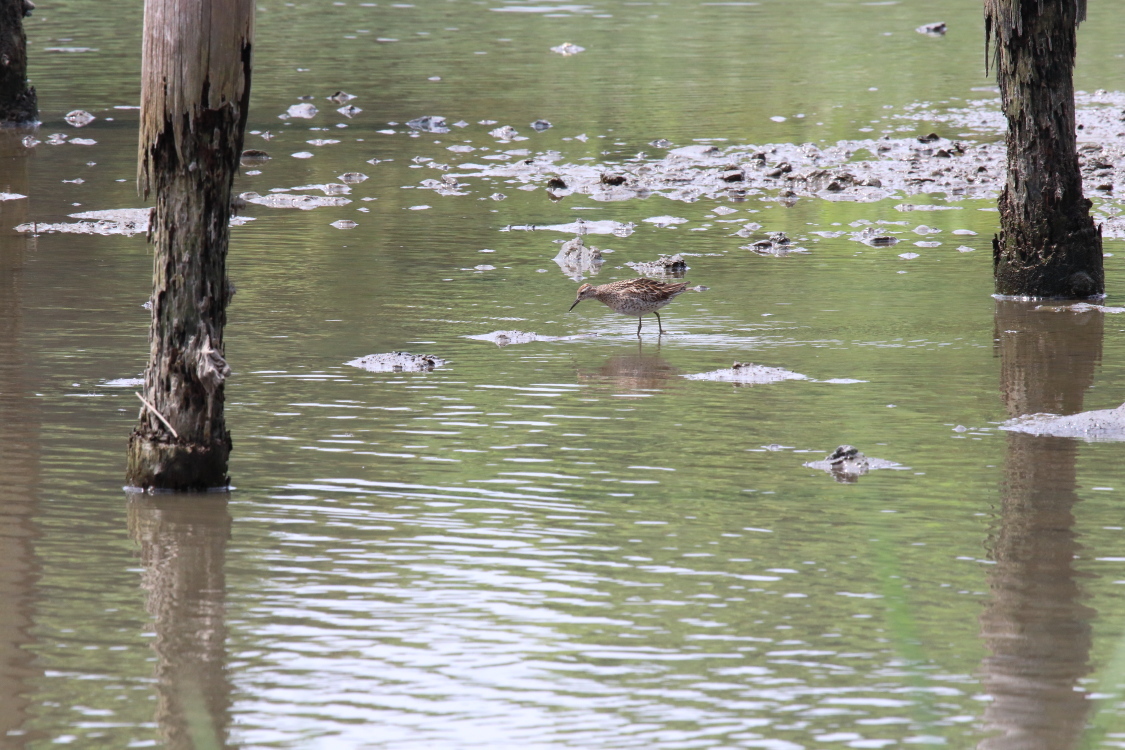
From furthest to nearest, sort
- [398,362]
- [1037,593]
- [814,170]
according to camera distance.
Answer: [814,170], [398,362], [1037,593]

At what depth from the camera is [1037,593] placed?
609cm

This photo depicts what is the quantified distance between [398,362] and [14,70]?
42.5 feet

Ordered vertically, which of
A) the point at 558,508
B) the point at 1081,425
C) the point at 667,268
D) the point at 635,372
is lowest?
the point at 558,508

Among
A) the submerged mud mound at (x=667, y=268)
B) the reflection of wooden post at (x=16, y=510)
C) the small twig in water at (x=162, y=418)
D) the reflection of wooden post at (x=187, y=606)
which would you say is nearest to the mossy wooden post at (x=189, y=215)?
the small twig in water at (x=162, y=418)

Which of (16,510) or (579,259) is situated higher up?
(579,259)

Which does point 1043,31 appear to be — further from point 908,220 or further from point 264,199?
point 264,199

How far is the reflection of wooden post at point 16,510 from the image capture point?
5.29 meters

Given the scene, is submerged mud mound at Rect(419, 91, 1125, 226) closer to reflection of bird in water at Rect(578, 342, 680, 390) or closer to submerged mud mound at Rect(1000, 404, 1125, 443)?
reflection of bird in water at Rect(578, 342, 680, 390)

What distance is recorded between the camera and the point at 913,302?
11906mm

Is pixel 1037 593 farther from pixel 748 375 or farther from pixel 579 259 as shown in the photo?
pixel 579 259

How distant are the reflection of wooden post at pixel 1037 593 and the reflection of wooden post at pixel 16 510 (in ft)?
10.9

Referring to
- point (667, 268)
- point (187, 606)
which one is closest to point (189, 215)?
point (187, 606)

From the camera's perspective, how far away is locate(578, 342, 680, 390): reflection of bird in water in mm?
9617

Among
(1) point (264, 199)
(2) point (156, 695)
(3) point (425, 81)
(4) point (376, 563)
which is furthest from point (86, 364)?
(3) point (425, 81)
